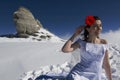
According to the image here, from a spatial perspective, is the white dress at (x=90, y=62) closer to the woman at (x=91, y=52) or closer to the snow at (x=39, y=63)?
the woman at (x=91, y=52)

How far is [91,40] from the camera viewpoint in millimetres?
3896

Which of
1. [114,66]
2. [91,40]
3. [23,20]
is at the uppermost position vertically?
[23,20]

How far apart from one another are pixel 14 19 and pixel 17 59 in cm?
2637

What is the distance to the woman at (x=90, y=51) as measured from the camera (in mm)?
3725

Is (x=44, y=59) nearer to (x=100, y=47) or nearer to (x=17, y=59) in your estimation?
(x=17, y=59)

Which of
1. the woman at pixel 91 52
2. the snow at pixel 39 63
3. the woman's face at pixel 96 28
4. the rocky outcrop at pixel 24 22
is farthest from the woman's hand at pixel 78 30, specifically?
the rocky outcrop at pixel 24 22

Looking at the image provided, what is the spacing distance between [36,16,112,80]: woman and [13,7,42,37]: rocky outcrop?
28358 millimetres

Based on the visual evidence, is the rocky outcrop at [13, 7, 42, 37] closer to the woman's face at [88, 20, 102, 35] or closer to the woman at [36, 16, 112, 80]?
the woman at [36, 16, 112, 80]

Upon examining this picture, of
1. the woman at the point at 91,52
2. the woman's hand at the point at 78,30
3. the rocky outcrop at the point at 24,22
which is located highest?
the rocky outcrop at the point at 24,22

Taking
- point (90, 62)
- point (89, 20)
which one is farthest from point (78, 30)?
point (90, 62)

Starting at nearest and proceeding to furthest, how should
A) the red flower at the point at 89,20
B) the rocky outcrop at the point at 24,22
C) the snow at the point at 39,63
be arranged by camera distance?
the red flower at the point at 89,20, the snow at the point at 39,63, the rocky outcrop at the point at 24,22

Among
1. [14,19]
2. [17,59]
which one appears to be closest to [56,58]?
[17,59]

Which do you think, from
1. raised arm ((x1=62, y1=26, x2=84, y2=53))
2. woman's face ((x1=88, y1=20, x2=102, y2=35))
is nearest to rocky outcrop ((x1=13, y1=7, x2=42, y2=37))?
raised arm ((x1=62, y1=26, x2=84, y2=53))

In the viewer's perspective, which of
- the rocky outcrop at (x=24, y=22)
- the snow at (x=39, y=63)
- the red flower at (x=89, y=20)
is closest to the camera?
the red flower at (x=89, y=20)
